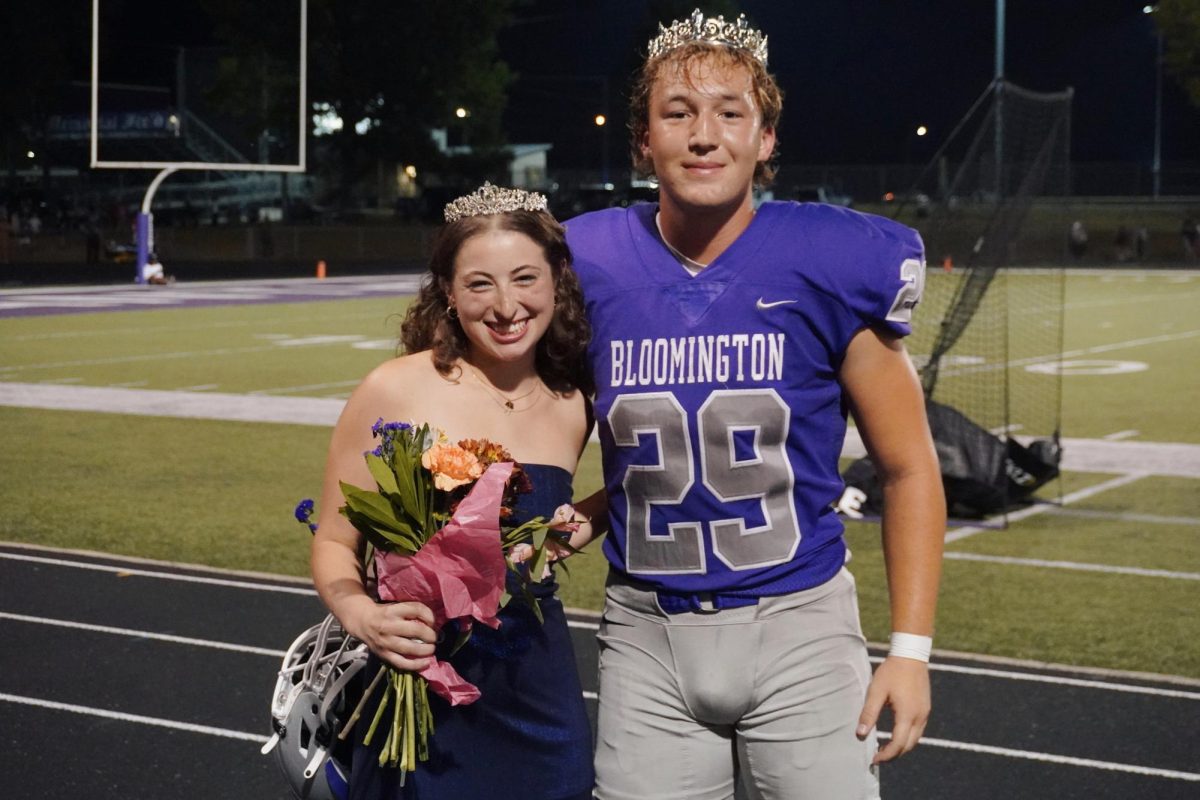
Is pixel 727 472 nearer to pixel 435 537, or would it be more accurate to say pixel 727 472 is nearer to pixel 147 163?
pixel 435 537

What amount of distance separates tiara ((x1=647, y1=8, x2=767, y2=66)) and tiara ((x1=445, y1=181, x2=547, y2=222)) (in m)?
0.34

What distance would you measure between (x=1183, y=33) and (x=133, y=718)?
53.6 meters

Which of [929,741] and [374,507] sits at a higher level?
[374,507]

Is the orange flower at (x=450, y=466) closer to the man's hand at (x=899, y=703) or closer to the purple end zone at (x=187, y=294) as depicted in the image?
the man's hand at (x=899, y=703)

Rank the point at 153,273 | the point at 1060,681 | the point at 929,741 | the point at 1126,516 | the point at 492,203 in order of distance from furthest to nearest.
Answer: the point at 153,273 → the point at 1126,516 → the point at 1060,681 → the point at 929,741 → the point at 492,203

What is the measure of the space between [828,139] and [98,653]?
8327 centimetres

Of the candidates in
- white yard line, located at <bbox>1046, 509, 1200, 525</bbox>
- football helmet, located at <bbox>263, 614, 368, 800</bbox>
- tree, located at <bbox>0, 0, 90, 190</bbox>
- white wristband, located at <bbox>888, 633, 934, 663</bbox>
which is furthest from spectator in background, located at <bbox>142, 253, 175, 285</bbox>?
white wristband, located at <bbox>888, 633, 934, 663</bbox>

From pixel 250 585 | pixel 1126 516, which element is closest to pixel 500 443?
pixel 250 585

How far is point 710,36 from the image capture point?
9.69ft

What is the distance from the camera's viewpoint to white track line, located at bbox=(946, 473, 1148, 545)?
370 inches

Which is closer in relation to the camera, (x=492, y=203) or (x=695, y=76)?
(x=695, y=76)

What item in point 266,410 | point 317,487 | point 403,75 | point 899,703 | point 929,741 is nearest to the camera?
point 899,703

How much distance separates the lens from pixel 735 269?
9.54 ft

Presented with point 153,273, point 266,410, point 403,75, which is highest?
point 403,75
